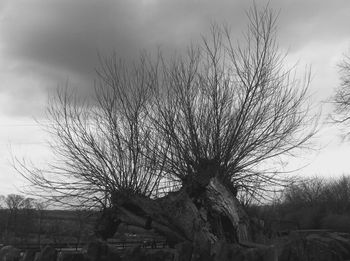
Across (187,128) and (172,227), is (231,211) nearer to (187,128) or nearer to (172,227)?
(172,227)

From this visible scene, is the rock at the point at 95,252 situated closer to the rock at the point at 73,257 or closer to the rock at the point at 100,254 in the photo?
the rock at the point at 100,254

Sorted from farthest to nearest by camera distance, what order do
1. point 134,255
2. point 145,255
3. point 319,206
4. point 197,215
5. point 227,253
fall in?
point 319,206 < point 197,215 < point 145,255 < point 134,255 < point 227,253

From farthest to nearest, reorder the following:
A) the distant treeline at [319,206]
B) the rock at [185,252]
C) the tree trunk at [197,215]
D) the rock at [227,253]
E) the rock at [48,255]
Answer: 1. the distant treeline at [319,206]
2. the tree trunk at [197,215]
3. the rock at [48,255]
4. the rock at [185,252]
5. the rock at [227,253]

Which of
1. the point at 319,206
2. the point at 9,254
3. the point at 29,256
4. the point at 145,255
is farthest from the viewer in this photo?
the point at 319,206

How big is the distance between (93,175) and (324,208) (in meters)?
60.8

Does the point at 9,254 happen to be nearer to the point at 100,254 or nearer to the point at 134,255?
the point at 100,254

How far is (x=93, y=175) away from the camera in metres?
15.5

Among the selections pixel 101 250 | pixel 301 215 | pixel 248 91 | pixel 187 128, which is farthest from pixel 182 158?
pixel 301 215

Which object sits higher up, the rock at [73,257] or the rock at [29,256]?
the rock at [29,256]

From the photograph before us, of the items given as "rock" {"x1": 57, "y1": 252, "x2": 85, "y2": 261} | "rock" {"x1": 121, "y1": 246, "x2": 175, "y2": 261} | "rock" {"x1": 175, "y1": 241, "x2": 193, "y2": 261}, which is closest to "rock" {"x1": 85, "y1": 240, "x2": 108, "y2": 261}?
"rock" {"x1": 57, "y1": 252, "x2": 85, "y2": 261}

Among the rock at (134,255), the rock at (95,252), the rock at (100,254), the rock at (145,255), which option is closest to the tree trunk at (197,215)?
the rock at (145,255)

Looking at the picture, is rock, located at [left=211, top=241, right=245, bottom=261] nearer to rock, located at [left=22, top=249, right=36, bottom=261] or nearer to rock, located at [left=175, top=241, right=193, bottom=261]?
rock, located at [left=175, top=241, right=193, bottom=261]

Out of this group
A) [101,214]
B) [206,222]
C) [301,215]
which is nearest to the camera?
[206,222]

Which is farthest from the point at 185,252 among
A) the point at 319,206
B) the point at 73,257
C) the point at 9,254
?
the point at 319,206
